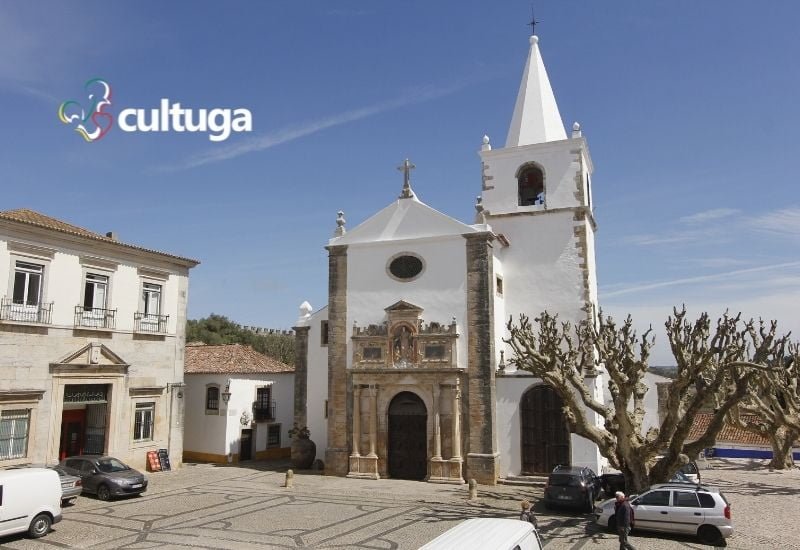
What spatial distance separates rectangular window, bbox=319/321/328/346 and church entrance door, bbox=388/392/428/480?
16.5 feet

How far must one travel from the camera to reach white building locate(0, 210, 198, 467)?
71.6ft

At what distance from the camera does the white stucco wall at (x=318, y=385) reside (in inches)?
1145

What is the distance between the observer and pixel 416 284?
2722 centimetres

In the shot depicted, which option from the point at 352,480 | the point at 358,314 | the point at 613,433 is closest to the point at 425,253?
the point at 358,314

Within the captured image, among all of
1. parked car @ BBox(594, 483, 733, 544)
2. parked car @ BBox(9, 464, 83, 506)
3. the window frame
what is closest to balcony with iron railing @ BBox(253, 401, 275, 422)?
the window frame

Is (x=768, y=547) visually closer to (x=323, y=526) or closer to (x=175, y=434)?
(x=323, y=526)

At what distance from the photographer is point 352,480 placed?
25.5 metres

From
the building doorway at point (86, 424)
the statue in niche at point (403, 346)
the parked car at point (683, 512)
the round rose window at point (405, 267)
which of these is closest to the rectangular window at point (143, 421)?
the building doorway at point (86, 424)

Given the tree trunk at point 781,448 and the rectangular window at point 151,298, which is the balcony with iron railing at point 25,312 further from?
the tree trunk at point 781,448

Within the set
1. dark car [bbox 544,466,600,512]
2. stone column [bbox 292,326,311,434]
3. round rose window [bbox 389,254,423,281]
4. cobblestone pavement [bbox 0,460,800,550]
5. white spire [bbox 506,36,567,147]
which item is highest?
white spire [bbox 506,36,567,147]

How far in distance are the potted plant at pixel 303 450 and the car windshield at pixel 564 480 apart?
1260cm

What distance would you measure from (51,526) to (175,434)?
1111cm

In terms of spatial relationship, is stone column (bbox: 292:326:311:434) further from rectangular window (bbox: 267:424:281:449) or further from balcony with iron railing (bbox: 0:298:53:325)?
balcony with iron railing (bbox: 0:298:53:325)

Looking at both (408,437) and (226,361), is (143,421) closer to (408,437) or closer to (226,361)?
(226,361)
